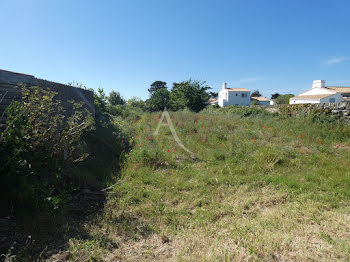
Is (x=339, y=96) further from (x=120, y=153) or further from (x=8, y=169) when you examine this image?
(x=8, y=169)

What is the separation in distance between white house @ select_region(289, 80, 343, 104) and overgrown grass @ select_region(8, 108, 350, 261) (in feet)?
82.4

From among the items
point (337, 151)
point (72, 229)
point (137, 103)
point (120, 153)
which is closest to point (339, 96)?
point (337, 151)

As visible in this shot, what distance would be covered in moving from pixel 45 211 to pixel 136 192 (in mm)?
1541

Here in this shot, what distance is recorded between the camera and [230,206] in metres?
3.27

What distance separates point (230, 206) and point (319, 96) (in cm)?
3175

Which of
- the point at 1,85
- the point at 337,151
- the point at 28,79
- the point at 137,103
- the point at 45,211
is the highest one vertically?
the point at 137,103

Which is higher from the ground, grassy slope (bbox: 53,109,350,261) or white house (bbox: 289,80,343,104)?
white house (bbox: 289,80,343,104)

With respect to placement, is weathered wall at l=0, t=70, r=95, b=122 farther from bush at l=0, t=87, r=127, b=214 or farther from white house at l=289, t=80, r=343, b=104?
white house at l=289, t=80, r=343, b=104

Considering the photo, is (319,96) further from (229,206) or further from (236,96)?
Result: (229,206)

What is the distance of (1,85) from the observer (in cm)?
389

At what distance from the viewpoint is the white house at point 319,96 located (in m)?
25.7

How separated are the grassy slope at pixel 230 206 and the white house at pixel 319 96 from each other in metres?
25.4

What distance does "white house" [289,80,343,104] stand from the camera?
2569cm

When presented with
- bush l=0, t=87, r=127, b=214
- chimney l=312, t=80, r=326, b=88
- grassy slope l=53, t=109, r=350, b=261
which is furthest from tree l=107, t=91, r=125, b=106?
chimney l=312, t=80, r=326, b=88
